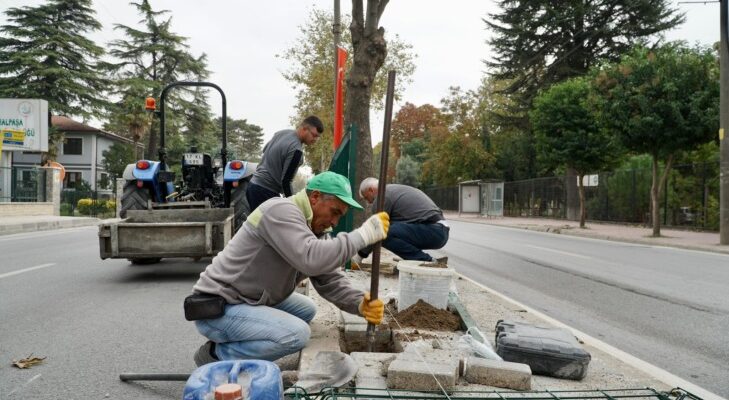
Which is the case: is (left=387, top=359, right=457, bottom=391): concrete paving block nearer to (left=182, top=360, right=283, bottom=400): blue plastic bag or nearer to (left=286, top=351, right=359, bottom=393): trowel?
(left=286, top=351, right=359, bottom=393): trowel

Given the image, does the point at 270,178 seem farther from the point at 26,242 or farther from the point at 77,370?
the point at 26,242

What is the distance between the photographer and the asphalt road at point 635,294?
4.73 meters

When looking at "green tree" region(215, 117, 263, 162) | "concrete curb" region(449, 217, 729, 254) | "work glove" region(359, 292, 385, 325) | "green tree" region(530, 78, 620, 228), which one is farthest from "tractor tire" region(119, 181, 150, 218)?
"green tree" region(215, 117, 263, 162)

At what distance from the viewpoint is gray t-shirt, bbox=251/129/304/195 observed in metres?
6.37

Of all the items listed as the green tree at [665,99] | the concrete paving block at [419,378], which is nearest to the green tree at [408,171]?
the green tree at [665,99]

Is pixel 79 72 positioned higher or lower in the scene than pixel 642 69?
higher

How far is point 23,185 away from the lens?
75.4ft

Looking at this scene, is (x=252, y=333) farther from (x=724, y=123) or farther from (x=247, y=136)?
(x=247, y=136)

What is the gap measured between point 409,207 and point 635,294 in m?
3.44

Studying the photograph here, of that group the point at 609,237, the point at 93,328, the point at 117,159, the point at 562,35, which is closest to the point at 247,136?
the point at 117,159

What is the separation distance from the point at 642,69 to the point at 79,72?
35939mm

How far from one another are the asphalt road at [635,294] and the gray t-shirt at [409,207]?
5.42ft

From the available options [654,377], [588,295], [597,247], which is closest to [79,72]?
[597,247]

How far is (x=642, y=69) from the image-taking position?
16219mm
